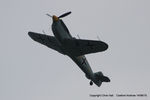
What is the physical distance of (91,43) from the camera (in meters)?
37.7

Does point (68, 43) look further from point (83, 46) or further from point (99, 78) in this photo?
point (99, 78)

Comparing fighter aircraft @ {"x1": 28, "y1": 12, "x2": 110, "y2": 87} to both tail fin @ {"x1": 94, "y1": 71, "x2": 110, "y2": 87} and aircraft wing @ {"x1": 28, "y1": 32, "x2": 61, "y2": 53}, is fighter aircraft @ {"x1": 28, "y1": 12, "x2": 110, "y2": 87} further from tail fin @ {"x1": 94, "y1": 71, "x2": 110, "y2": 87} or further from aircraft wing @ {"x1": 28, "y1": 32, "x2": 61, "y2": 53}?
tail fin @ {"x1": 94, "y1": 71, "x2": 110, "y2": 87}

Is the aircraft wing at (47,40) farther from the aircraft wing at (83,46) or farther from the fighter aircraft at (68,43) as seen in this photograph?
the aircraft wing at (83,46)

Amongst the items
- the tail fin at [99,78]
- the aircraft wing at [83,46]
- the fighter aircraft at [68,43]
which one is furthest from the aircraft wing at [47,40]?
the tail fin at [99,78]

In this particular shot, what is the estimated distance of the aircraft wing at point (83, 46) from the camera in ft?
123

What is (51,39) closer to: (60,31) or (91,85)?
(60,31)

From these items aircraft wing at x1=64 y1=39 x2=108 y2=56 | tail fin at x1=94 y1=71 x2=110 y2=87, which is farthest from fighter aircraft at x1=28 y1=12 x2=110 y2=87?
tail fin at x1=94 y1=71 x2=110 y2=87

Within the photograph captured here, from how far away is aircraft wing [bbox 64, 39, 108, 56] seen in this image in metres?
37.3

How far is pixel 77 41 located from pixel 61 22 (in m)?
2.30

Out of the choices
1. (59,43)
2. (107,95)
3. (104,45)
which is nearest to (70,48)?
(59,43)

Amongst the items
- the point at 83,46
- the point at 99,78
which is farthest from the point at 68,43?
the point at 99,78

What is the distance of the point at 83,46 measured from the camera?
38.3 m

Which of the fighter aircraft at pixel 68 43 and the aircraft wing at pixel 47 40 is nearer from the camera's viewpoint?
the fighter aircraft at pixel 68 43

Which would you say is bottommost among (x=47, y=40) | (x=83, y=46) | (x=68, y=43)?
(x=83, y=46)
